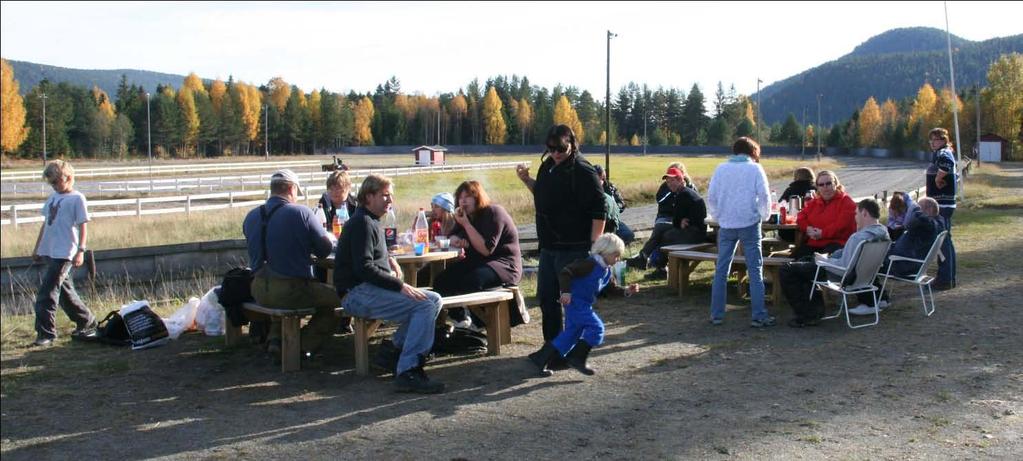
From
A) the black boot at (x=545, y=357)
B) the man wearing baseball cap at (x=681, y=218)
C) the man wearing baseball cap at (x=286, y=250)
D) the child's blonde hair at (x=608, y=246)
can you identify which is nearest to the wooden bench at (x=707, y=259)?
the man wearing baseball cap at (x=681, y=218)

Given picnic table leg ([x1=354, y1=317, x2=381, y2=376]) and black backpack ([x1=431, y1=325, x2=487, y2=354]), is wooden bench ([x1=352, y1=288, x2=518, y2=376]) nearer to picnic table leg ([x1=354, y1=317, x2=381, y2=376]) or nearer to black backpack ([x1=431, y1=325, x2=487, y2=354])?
picnic table leg ([x1=354, y1=317, x2=381, y2=376])

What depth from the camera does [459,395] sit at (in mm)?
5867

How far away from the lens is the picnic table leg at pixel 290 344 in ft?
21.3

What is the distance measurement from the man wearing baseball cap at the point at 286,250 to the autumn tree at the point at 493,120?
5613 centimetres

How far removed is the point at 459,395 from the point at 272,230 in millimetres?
1837

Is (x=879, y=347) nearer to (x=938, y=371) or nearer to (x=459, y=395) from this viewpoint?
(x=938, y=371)

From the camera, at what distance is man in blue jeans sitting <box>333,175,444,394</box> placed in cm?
595

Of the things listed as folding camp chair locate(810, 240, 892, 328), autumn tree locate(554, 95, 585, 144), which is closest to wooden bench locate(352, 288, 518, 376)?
folding camp chair locate(810, 240, 892, 328)

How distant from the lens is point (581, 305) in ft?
20.5

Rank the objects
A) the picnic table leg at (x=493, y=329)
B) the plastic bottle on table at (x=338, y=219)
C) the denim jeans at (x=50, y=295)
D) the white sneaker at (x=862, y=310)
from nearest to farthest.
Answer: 1. the picnic table leg at (x=493, y=329)
2. the denim jeans at (x=50, y=295)
3. the white sneaker at (x=862, y=310)
4. the plastic bottle on table at (x=338, y=219)

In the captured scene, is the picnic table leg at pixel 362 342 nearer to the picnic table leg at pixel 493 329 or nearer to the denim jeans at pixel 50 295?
the picnic table leg at pixel 493 329

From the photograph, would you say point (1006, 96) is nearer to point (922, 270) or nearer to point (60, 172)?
point (922, 270)

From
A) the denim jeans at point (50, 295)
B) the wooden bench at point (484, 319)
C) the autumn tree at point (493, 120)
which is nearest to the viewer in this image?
the wooden bench at point (484, 319)

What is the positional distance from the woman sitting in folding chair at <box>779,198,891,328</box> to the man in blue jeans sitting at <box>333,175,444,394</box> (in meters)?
3.53
